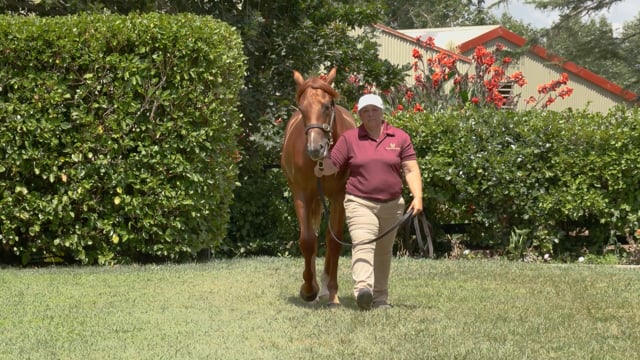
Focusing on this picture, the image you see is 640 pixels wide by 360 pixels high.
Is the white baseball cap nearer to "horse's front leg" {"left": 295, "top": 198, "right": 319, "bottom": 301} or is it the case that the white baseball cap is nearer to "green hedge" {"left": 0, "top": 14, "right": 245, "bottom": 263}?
"horse's front leg" {"left": 295, "top": 198, "right": 319, "bottom": 301}

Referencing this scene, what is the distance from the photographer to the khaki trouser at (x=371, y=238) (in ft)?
26.9

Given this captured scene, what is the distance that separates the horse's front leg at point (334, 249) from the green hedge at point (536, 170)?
13.9 ft

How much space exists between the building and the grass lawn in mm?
19162

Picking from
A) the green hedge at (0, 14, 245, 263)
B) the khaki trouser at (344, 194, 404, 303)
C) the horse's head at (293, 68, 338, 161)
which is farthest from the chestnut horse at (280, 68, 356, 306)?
the green hedge at (0, 14, 245, 263)

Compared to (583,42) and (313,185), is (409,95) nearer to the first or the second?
(313,185)

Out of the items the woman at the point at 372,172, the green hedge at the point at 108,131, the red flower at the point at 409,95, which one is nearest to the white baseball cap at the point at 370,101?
the woman at the point at 372,172

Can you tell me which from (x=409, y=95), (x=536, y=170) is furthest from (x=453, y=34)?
(x=536, y=170)

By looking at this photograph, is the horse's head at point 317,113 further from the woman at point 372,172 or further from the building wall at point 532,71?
the building wall at point 532,71

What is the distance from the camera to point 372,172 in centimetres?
841

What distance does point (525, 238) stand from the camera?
43.9ft

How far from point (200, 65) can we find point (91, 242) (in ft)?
8.22

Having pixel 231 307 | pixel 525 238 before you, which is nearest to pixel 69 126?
pixel 231 307

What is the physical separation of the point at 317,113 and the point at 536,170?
5.65m

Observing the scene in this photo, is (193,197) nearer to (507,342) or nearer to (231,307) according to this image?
(231,307)
